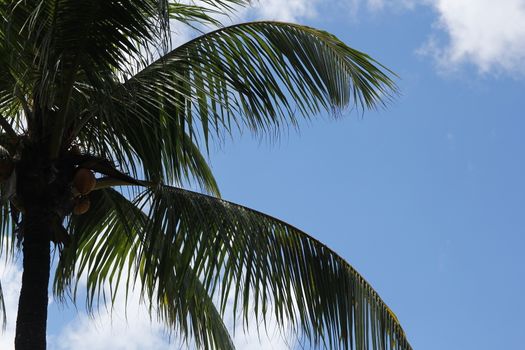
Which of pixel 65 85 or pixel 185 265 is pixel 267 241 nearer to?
pixel 185 265

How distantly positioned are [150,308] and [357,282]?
1.63 meters

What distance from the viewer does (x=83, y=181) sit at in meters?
7.28

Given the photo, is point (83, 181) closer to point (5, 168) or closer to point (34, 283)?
point (5, 168)

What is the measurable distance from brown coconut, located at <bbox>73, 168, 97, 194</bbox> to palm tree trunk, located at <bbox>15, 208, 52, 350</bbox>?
0.91ft

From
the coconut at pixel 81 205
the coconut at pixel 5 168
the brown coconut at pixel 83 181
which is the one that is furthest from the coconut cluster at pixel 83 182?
the coconut at pixel 5 168

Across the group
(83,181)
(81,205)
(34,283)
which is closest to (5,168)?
(83,181)

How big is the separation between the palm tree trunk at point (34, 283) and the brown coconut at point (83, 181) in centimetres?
28

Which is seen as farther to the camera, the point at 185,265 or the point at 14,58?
the point at 185,265

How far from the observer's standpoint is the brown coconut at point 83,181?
23.9 feet

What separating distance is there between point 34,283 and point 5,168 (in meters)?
0.77

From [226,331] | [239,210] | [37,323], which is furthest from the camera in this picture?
[226,331]

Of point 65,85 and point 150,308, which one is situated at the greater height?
point 65,85

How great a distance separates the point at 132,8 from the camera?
280 inches

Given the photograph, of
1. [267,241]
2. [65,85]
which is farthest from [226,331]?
[65,85]
